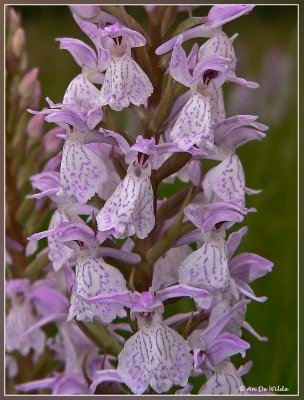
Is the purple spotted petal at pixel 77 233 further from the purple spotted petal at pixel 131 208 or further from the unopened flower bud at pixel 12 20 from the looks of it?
the unopened flower bud at pixel 12 20

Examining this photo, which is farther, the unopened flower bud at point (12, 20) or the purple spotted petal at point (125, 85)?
the unopened flower bud at point (12, 20)

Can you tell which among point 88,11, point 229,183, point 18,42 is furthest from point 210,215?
point 18,42

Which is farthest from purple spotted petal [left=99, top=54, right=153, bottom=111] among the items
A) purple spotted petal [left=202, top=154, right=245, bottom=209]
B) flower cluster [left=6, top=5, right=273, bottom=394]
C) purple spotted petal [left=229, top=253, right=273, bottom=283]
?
purple spotted petal [left=229, top=253, right=273, bottom=283]

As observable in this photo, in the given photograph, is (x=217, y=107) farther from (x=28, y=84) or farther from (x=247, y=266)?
(x=28, y=84)

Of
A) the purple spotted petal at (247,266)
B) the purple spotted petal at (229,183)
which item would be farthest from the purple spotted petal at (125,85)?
the purple spotted petal at (247,266)

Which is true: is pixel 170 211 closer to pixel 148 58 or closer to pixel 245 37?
pixel 148 58
